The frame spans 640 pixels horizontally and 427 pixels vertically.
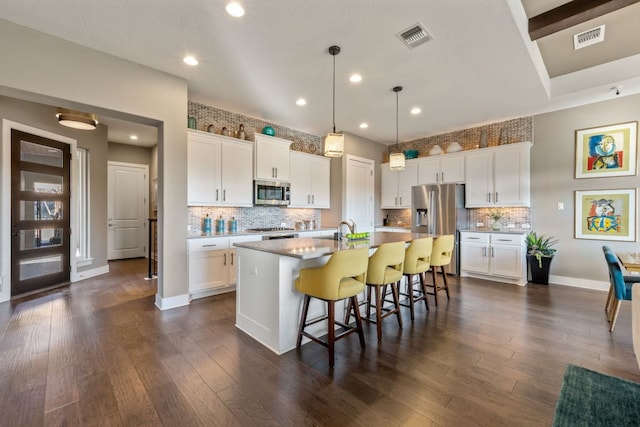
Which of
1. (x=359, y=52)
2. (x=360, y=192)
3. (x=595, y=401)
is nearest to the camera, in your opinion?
(x=595, y=401)

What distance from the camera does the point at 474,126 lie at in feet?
18.3

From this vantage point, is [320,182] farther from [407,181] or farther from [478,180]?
[478,180]

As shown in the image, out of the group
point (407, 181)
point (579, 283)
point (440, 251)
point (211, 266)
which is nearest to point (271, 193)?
point (211, 266)

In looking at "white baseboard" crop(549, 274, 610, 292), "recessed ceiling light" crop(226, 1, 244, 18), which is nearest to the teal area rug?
"white baseboard" crop(549, 274, 610, 292)

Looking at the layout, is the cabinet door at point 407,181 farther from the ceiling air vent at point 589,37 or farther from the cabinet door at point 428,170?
the ceiling air vent at point 589,37

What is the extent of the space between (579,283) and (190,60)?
21.4 ft

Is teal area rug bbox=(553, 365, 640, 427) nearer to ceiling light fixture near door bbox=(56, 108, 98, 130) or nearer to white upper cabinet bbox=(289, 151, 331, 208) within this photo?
white upper cabinet bbox=(289, 151, 331, 208)

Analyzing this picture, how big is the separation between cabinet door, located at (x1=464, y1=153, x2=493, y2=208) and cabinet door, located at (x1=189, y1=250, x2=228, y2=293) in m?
4.62

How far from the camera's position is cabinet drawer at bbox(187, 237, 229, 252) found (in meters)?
3.77

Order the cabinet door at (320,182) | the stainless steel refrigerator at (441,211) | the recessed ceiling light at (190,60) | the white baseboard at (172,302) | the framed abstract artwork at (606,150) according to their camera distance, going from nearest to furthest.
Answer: the recessed ceiling light at (190,60)
the white baseboard at (172,302)
the framed abstract artwork at (606,150)
the stainless steel refrigerator at (441,211)
the cabinet door at (320,182)

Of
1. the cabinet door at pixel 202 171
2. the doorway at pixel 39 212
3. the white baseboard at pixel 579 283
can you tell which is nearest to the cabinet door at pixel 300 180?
the cabinet door at pixel 202 171

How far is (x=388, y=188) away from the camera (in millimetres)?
6668

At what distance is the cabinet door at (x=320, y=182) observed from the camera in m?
5.81

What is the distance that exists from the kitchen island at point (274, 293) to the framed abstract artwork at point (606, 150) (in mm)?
4295
